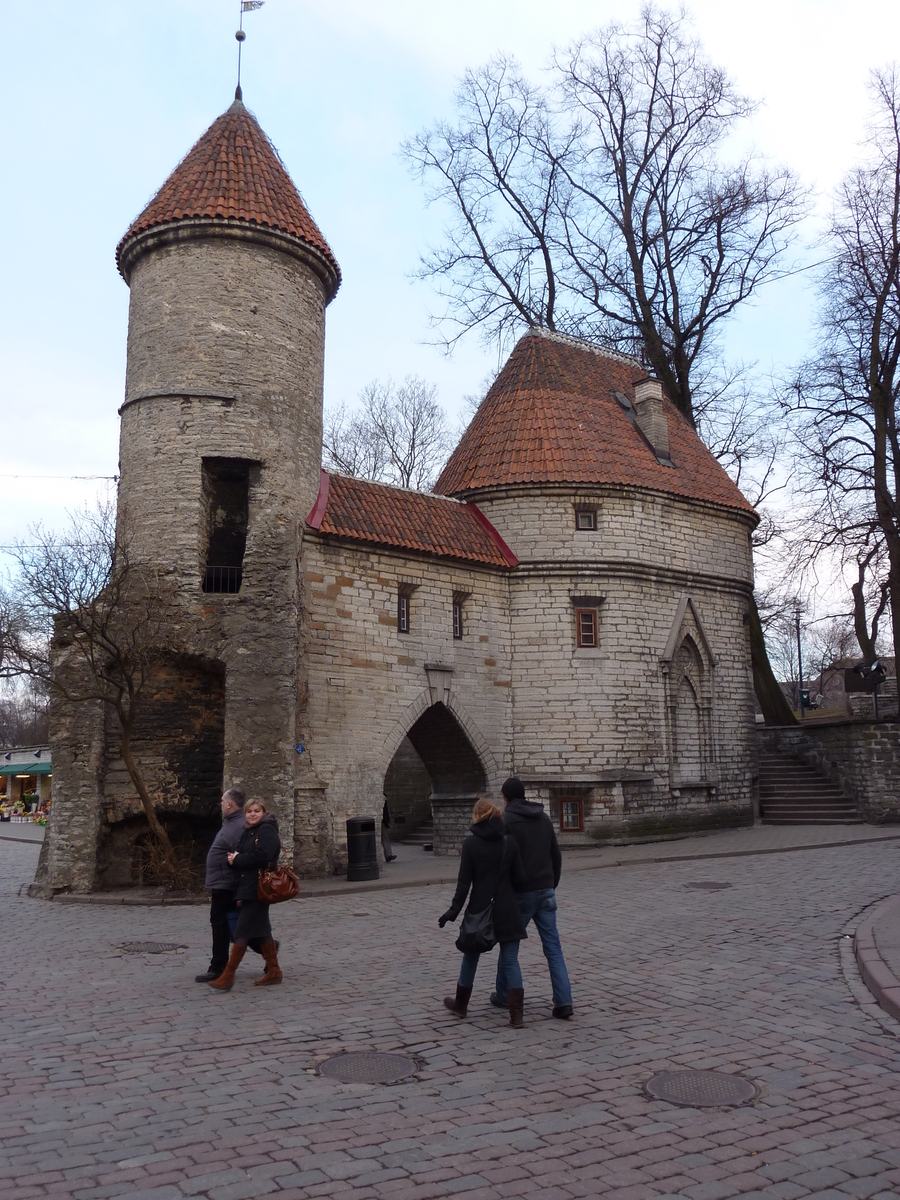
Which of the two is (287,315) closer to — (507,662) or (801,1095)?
(507,662)

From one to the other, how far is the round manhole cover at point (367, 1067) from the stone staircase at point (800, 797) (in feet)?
64.2

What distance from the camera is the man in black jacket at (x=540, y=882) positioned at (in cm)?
714

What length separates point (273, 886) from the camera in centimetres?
802

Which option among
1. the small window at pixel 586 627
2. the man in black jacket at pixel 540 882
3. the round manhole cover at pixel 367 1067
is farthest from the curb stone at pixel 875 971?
the small window at pixel 586 627

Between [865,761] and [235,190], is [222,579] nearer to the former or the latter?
[235,190]

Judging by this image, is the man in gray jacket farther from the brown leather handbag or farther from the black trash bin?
the black trash bin

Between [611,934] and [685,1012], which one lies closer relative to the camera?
[685,1012]

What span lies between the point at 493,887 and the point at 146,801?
894 centimetres

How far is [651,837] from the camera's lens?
20.6 meters

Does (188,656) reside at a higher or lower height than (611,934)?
higher

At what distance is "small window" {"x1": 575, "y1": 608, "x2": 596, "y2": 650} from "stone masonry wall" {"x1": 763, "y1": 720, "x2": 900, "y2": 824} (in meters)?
7.47

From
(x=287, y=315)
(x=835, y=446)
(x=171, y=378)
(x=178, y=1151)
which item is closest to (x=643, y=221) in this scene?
(x=835, y=446)

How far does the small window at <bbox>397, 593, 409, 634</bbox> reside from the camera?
18.8 meters

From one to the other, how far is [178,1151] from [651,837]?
16952 mm
